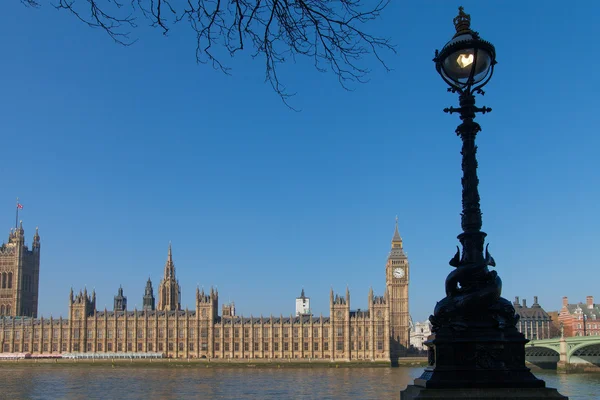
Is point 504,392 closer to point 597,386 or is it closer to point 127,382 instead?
point 597,386

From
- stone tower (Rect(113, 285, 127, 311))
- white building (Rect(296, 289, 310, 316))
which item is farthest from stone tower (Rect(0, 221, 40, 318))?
white building (Rect(296, 289, 310, 316))

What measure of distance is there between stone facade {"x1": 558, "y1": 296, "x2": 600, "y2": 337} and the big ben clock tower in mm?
33050

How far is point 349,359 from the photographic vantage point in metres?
98.6

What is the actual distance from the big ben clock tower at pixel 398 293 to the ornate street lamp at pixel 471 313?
10359cm

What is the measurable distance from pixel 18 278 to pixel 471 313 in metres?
139

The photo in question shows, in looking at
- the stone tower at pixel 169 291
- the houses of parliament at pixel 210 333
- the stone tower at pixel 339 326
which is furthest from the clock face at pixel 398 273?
the stone tower at pixel 169 291

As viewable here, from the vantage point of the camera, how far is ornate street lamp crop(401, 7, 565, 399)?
6977 mm

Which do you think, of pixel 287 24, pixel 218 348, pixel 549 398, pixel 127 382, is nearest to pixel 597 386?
pixel 127 382

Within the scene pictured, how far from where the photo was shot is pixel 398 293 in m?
115

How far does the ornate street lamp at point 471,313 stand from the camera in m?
6.98

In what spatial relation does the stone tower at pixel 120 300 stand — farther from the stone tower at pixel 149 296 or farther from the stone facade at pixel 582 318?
the stone facade at pixel 582 318

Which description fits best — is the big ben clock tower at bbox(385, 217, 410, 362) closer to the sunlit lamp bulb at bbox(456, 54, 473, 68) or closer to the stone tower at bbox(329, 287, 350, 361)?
the stone tower at bbox(329, 287, 350, 361)

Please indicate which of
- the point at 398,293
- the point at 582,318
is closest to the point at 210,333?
the point at 398,293

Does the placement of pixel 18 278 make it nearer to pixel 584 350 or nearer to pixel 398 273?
pixel 398 273
